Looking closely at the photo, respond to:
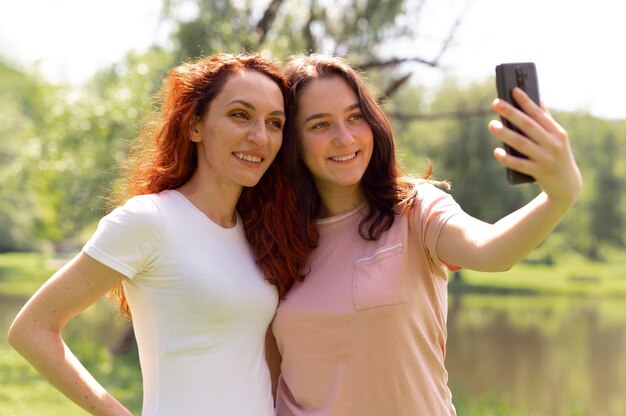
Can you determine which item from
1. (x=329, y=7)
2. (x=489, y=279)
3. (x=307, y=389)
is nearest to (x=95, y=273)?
(x=307, y=389)

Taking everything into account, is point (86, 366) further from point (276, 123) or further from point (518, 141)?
point (518, 141)

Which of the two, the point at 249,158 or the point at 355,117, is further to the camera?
the point at 355,117

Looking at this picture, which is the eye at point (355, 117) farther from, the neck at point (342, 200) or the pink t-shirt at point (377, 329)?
the pink t-shirt at point (377, 329)

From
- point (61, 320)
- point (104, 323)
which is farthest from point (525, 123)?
point (104, 323)

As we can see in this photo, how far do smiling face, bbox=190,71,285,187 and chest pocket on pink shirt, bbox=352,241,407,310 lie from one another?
52cm

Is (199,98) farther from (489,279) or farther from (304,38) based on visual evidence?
(489,279)

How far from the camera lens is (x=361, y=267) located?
2457mm

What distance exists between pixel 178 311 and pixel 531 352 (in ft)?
40.0

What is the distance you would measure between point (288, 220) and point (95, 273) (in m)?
0.81

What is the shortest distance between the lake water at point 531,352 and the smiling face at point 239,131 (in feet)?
20.2

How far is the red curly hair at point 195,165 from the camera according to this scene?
254cm

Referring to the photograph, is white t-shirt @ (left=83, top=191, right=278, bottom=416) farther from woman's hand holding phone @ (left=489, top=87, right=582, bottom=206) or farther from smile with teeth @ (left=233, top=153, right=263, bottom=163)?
woman's hand holding phone @ (left=489, top=87, right=582, bottom=206)

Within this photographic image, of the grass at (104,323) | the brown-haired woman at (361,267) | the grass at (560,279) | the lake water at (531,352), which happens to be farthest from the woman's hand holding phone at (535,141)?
the grass at (560,279)

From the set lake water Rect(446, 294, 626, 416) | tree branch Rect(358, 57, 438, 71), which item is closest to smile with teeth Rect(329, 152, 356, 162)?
lake water Rect(446, 294, 626, 416)
